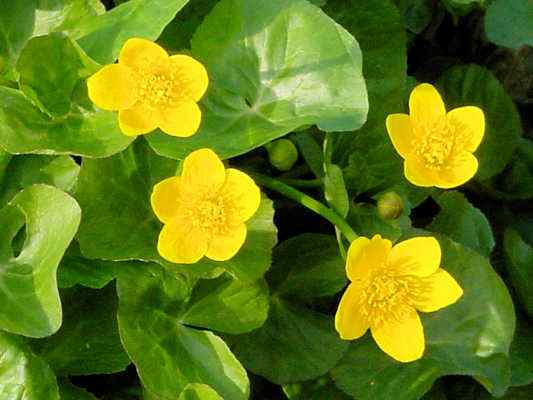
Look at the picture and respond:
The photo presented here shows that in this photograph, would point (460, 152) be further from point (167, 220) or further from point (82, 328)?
point (82, 328)

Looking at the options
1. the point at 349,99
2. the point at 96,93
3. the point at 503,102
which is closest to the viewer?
the point at 96,93

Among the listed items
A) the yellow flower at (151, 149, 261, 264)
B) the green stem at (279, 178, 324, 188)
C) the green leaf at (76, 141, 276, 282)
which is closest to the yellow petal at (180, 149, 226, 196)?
the yellow flower at (151, 149, 261, 264)

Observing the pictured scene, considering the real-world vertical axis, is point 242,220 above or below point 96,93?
below

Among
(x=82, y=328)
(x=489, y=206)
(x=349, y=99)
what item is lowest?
(x=489, y=206)

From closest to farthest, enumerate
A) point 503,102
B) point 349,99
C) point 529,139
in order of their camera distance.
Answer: point 349,99 → point 503,102 → point 529,139

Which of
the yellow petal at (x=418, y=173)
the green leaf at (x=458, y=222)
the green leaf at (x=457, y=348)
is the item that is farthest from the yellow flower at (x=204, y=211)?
the green leaf at (x=458, y=222)

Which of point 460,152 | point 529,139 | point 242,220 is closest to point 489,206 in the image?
point 529,139

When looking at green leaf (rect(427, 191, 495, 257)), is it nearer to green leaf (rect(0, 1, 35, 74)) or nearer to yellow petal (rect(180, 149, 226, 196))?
yellow petal (rect(180, 149, 226, 196))
